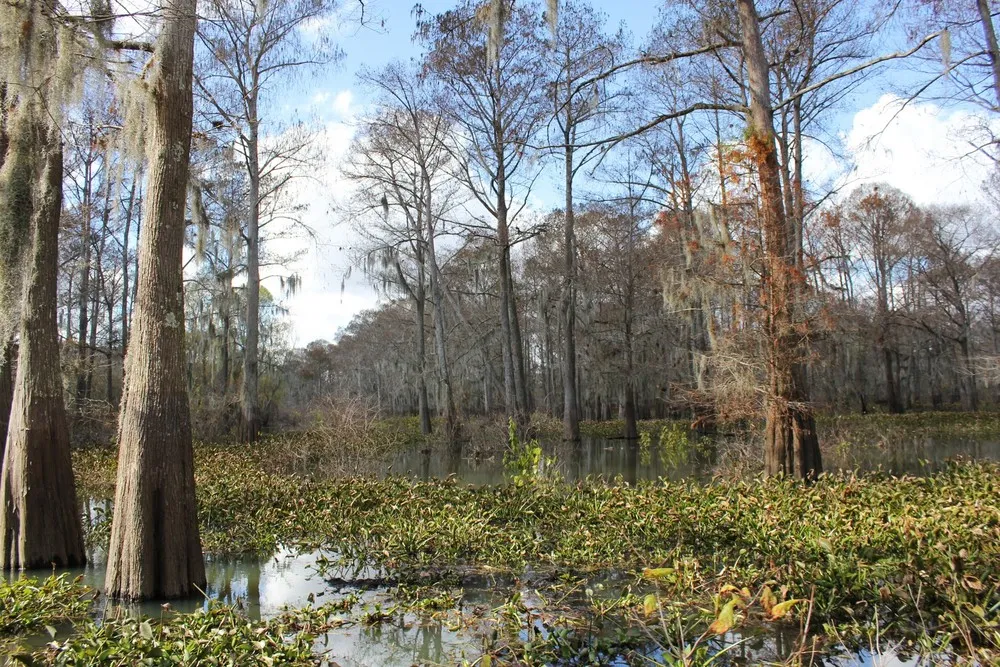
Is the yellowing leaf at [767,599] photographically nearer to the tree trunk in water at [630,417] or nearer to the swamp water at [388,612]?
the swamp water at [388,612]

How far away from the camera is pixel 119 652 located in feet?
11.1

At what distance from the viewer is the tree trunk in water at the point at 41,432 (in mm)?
6219

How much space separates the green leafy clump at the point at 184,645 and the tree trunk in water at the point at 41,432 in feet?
9.07

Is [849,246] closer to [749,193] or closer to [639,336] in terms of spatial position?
[639,336]

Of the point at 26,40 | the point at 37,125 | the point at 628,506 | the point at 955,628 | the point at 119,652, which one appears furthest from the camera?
the point at 628,506

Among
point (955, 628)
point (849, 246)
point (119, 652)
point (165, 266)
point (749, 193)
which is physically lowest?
point (955, 628)

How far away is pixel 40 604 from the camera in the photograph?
15.2ft

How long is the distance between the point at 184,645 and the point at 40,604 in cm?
183

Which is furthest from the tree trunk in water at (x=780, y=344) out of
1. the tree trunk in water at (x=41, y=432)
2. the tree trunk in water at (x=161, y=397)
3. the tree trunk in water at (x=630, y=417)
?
the tree trunk in water at (x=630, y=417)

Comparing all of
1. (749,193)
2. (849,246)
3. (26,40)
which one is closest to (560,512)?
(749,193)

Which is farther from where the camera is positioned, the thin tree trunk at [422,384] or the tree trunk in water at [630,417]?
the thin tree trunk at [422,384]

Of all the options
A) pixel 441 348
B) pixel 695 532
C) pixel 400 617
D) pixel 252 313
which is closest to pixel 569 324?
pixel 441 348

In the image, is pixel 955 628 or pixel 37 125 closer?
pixel 955 628

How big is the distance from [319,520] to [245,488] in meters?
2.45
